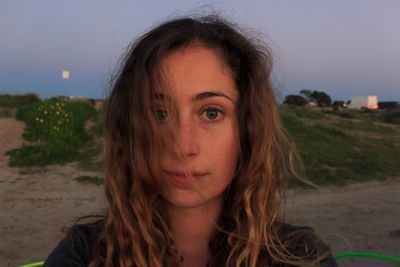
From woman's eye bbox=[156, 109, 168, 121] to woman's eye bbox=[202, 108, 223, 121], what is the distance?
129 mm

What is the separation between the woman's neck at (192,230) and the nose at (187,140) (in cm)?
24

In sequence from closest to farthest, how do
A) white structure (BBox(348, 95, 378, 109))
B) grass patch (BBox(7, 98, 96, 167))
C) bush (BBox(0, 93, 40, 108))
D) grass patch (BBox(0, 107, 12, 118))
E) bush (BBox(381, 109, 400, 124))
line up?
grass patch (BBox(7, 98, 96, 167)) → grass patch (BBox(0, 107, 12, 118)) → bush (BBox(0, 93, 40, 108)) → bush (BBox(381, 109, 400, 124)) → white structure (BBox(348, 95, 378, 109))

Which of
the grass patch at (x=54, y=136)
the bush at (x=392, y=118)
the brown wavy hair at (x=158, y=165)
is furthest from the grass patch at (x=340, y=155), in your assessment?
the bush at (x=392, y=118)

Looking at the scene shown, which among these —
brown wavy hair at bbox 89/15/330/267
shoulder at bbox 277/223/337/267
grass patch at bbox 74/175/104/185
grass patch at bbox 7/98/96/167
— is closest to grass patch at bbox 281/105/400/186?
grass patch at bbox 74/175/104/185

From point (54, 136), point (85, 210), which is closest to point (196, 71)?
point (85, 210)

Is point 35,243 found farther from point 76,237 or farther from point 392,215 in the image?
point 392,215

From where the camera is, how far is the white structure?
127 ft

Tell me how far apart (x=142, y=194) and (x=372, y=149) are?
445 inches

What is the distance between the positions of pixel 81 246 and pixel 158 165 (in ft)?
1.14

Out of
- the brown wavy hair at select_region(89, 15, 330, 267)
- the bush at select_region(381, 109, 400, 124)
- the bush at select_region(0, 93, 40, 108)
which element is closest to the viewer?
the brown wavy hair at select_region(89, 15, 330, 267)

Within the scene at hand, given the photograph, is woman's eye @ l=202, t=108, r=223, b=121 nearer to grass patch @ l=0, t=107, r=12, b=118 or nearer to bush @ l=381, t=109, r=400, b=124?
grass patch @ l=0, t=107, r=12, b=118

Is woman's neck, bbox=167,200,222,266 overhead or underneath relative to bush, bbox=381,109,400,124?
overhead

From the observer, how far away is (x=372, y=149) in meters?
12.0

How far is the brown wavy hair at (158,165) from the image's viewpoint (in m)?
1.56
